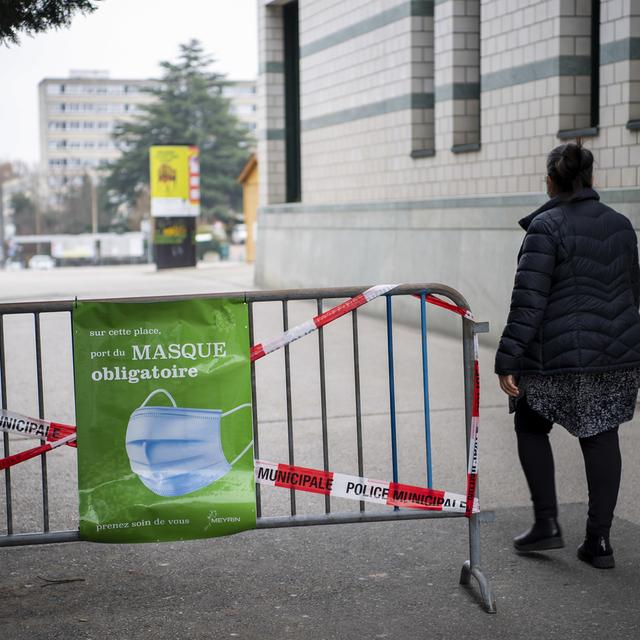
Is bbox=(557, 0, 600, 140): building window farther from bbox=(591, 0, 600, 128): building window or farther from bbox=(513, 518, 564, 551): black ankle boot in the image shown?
bbox=(513, 518, 564, 551): black ankle boot

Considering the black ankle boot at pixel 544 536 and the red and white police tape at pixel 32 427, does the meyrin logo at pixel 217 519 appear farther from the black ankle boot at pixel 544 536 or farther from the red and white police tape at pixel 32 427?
the black ankle boot at pixel 544 536

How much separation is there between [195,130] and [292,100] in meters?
63.1

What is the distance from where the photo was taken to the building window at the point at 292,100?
2111cm

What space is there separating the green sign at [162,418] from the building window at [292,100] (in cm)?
1689

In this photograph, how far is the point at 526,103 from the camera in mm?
12570

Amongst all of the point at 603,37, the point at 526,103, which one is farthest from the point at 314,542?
the point at 526,103

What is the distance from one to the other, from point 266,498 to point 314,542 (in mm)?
846

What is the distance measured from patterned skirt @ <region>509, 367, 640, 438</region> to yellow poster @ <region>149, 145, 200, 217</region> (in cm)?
2728

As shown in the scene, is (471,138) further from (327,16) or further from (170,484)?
(170,484)

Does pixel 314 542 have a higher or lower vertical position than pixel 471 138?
lower

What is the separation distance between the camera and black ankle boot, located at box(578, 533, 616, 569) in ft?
16.6

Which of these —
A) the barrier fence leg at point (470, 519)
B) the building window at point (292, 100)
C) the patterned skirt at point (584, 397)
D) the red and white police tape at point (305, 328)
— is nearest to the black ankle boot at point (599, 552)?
Result: the patterned skirt at point (584, 397)

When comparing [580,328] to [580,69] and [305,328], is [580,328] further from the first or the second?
[580,69]

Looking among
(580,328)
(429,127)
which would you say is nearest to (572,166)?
(580,328)
